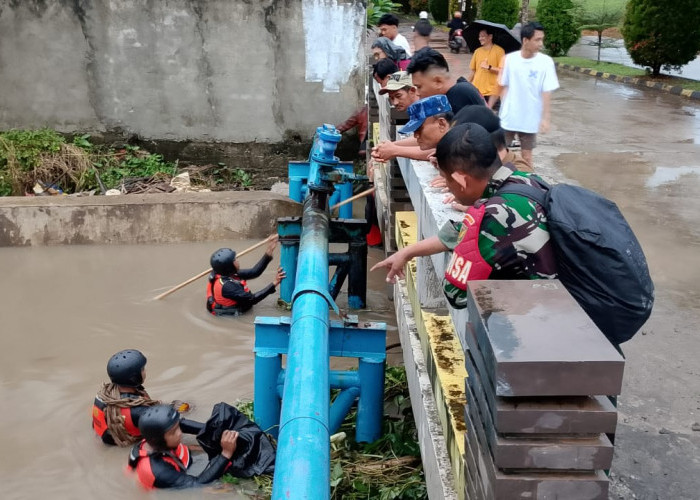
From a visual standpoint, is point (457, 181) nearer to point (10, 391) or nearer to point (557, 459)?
point (557, 459)

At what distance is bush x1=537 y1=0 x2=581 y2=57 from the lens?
865 inches

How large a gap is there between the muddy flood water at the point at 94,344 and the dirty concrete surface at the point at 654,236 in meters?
2.07

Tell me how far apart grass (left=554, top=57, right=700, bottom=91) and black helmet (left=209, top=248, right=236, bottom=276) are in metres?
12.3

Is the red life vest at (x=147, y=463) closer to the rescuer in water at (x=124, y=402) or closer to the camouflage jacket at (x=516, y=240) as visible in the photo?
the rescuer in water at (x=124, y=402)

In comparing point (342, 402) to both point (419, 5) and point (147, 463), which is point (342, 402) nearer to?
point (147, 463)

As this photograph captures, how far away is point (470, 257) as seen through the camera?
2.30 m

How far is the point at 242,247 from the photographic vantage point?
822 centimetres

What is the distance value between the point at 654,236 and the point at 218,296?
154 inches

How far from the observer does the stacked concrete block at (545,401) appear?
170 cm

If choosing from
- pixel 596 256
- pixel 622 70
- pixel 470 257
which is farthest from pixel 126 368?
pixel 622 70

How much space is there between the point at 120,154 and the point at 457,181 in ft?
26.8

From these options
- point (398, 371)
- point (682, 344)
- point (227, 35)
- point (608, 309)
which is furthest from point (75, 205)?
point (608, 309)

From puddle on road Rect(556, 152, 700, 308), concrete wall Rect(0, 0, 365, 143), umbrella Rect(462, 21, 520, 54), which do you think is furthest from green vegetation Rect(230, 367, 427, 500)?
concrete wall Rect(0, 0, 365, 143)

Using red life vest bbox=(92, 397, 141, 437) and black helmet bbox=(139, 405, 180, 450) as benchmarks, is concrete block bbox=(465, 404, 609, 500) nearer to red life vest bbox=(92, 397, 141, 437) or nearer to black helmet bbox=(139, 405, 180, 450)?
black helmet bbox=(139, 405, 180, 450)
